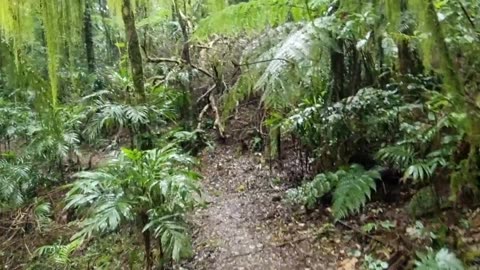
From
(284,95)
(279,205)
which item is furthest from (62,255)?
(284,95)

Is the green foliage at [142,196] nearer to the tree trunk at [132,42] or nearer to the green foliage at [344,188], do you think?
the green foliage at [344,188]

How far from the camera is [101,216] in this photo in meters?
2.81

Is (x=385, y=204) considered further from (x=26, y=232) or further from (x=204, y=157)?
(x=26, y=232)

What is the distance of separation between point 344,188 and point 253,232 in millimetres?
837

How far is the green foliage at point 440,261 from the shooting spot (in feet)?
7.77

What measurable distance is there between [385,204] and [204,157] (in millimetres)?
3091

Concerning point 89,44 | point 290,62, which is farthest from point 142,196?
point 89,44

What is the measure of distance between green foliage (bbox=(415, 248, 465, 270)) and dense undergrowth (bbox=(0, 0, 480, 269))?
1cm

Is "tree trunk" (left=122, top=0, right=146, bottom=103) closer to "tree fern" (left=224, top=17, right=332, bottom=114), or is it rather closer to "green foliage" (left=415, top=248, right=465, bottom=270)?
"tree fern" (left=224, top=17, right=332, bottom=114)

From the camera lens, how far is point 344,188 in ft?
11.0

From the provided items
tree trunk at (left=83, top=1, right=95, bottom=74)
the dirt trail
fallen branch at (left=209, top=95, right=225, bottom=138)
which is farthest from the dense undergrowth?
tree trunk at (left=83, top=1, right=95, bottom=74)

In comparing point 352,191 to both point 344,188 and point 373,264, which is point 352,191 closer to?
point 344,188

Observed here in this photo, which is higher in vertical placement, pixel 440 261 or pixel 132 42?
pixel 132 42

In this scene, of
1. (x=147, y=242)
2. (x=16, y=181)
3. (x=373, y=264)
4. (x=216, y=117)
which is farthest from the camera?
(x=216, y=117)
